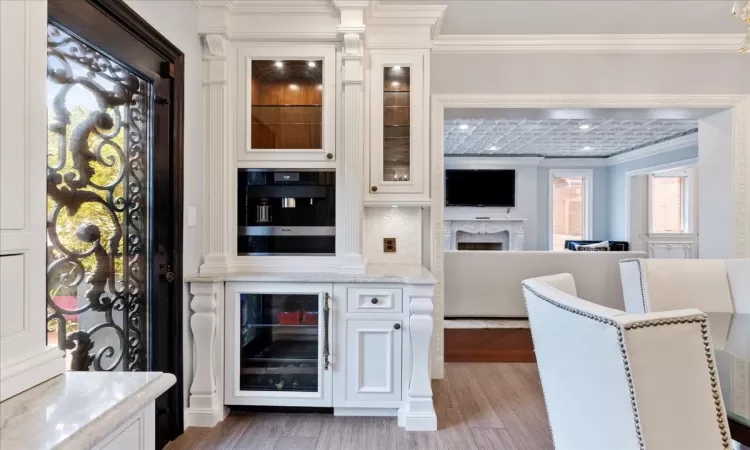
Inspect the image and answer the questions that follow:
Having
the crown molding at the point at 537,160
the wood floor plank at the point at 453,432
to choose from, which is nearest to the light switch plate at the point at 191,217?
the wood floor plank at the point at 453,432

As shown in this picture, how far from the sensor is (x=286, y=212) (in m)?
2.43

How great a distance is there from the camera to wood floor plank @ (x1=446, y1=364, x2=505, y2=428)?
2.27 m

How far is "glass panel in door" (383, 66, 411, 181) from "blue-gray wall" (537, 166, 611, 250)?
21.4 feet

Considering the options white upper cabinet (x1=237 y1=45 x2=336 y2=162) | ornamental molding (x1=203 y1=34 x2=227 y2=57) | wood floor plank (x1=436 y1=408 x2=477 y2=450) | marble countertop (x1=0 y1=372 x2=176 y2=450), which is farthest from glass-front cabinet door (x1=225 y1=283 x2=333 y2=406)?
ornamental molding (x1=203 y1=34 x2=227 y2=57)

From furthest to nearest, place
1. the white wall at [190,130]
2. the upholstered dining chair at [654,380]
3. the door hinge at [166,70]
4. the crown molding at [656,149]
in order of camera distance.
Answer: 1. the crown molding at [656,149]
2. the white wall at [190,130]
3. the door hinge at [166,70]
4. the upholstered dining chair at [654,380]

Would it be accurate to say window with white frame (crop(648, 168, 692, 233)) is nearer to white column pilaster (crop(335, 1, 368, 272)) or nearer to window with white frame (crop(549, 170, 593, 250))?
window with white frame (crop(549, 170, 593, 250))

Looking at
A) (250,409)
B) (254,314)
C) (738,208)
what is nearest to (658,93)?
(738,208)

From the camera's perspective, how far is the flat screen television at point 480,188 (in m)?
8.03

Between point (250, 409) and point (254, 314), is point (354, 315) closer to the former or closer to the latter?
point (254, 314)

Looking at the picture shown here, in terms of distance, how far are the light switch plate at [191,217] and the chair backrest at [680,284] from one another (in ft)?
8.05

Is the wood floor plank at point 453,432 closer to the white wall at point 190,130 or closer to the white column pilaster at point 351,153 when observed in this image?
the white column pilaster at point 351,153

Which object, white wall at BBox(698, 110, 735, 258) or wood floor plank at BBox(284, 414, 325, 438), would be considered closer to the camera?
wood floor plank at BBox(284, 414, 325, 438)

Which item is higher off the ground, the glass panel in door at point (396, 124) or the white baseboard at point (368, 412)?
the glass panel in door at point (396, 124)

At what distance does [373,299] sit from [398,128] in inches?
45.3
